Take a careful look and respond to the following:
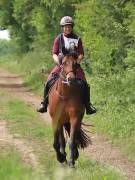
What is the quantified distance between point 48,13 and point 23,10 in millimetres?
2781

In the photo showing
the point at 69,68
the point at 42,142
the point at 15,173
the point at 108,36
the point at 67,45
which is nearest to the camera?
the point at 15,173

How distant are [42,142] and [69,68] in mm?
4076

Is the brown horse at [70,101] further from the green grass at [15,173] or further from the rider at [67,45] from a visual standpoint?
the green grass at [15,173]

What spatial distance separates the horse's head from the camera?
933 cm

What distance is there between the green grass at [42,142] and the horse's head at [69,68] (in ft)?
4.90

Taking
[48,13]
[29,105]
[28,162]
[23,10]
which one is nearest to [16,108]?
[29,105]

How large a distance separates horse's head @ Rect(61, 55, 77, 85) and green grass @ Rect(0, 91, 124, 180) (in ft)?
4.90

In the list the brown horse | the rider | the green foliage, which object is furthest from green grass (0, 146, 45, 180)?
the green foliage

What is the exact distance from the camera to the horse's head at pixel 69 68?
9.33m

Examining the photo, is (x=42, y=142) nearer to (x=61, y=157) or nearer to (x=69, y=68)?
(x=61, y=157)

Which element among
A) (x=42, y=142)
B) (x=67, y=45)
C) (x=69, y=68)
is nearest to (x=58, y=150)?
(x=69, y=68)

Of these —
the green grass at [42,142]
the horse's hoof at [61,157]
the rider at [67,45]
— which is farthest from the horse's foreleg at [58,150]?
the rider at [67,45]

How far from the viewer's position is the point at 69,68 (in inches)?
371

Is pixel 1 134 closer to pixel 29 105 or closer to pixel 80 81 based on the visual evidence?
pixel 80 81
